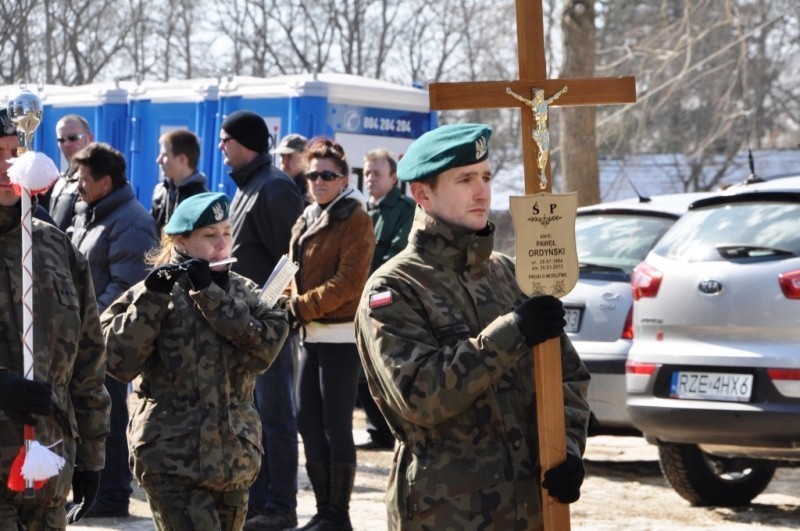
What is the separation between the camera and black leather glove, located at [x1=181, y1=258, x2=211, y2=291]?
555cm

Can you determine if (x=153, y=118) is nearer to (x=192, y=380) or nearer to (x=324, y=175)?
(x=324, y=175)

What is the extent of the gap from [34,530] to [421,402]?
4.29ft

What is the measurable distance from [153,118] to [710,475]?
7512 millimetres

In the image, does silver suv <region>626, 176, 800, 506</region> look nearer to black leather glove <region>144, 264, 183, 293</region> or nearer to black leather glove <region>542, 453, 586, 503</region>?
black leather glove <region>144, 264, 183, 293</region>

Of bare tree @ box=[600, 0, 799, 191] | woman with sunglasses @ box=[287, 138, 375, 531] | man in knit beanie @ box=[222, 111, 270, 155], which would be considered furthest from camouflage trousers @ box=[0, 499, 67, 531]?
bare tree @ box=[600, 0, 799, 191]

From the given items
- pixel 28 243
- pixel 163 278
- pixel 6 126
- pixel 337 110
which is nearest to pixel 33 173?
pixel 28 243

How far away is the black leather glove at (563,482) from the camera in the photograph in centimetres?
370

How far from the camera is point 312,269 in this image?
7.64 m

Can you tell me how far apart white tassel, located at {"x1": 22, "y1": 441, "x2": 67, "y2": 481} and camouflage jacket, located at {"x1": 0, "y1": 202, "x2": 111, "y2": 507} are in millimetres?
141

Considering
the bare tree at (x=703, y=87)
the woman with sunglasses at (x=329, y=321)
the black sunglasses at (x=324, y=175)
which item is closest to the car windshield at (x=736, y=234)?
the woman with sunglasses at (x=329, y=321)

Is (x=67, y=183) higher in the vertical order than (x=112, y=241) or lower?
higher

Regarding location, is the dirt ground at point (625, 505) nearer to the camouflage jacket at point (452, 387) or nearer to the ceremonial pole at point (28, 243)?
the ceremonial pole at point (28, 243)

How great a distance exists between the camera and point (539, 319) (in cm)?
364

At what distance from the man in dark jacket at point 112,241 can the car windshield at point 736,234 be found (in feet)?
9.61
